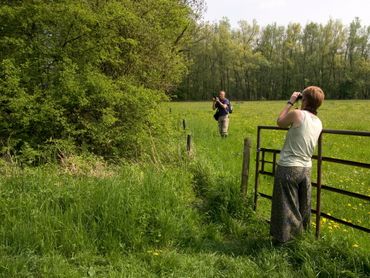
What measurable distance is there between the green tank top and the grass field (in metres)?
0.97

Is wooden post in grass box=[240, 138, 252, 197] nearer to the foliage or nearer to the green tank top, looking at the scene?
the green tank top

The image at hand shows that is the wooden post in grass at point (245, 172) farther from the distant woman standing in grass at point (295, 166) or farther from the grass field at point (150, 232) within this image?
the distant woman standing in grass at point (295, 166)

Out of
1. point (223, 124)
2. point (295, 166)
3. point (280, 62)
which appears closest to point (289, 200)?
point (295, 166)

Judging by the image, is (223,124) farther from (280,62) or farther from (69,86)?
(280,62)

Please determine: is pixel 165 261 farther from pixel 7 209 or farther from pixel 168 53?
pixel 168 53

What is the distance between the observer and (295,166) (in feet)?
15.3

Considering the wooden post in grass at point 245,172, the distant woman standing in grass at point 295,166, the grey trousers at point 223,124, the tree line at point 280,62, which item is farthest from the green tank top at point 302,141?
the tree line at point 280,62

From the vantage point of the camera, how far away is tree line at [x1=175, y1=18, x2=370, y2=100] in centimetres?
8144

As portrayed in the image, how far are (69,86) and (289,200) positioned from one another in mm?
5643

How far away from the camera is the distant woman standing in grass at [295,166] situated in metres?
4.64

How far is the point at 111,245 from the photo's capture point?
490cm

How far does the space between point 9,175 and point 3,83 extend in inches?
98.9

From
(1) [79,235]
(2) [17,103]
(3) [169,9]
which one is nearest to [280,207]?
(1) [79,235]

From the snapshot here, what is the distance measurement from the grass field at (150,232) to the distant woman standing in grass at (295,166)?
0.82 feet
